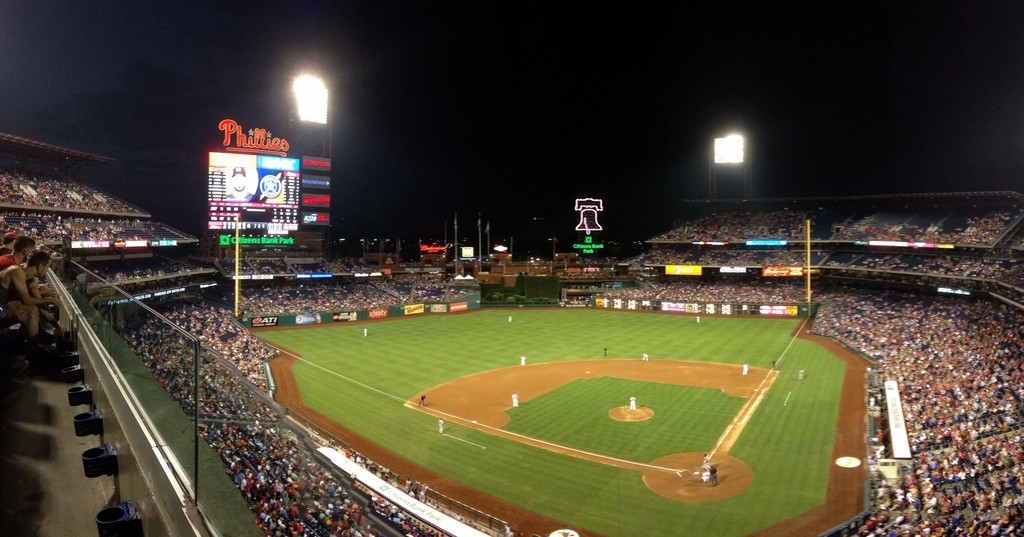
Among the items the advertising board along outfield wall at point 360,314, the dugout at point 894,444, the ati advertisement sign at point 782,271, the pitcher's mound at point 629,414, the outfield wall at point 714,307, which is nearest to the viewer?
the dugout at point 894,444

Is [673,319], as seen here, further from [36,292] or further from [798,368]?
[36,292]

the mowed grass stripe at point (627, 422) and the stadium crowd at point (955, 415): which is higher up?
the stadium crowd at point (955, 415)

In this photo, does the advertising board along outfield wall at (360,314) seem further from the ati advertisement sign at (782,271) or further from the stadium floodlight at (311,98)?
the ati advertisement sign at (782,271)

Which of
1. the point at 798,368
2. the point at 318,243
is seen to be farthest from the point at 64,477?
the point at 318,243

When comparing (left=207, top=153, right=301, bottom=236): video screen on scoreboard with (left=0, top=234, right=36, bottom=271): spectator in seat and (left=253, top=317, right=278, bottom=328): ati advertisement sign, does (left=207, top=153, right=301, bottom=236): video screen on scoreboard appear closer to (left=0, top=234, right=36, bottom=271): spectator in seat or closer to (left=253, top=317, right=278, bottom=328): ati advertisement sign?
(left=253, top=317, right=278, bottom=328): ati advertisement sign

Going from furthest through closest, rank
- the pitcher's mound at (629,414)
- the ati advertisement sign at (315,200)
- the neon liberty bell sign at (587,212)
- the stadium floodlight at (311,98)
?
the neon liberty bell sign at (587,212) < the stadium floodlight at (311,98) < the ati advertisement sign at (315,200) < the pitcher's mound at (629,414)

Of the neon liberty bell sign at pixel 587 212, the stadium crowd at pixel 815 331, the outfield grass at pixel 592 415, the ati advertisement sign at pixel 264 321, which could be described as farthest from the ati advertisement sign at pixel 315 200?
the neon liberty bell sign at pixel 587 212

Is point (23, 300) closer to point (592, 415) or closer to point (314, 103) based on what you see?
point (592, 415)
